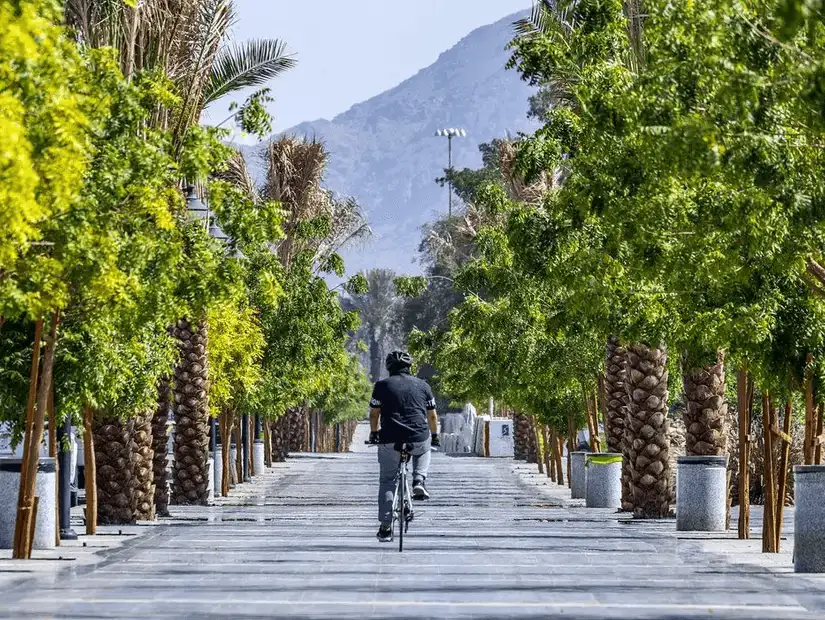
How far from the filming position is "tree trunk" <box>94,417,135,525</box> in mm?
24984

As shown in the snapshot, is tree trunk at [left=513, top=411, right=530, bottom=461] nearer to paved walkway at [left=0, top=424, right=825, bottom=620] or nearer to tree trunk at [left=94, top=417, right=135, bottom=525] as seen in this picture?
paved walkway at [left=0, top=424, right=825, bottom=620]

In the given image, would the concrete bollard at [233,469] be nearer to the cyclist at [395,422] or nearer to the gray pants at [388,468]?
the gray pants at [388,468]

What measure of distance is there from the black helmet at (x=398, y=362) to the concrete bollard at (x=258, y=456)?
3396cm

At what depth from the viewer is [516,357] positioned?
123ft

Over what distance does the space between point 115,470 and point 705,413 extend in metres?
8.30

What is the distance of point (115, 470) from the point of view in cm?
2505

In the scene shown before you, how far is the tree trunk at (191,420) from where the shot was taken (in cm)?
3334

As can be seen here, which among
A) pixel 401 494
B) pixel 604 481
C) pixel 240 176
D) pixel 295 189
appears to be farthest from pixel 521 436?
pixel 401 494

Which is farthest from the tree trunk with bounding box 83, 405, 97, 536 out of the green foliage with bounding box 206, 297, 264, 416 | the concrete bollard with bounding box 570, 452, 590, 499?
the concrete bollard with bounding box 570, 452, 590, 499

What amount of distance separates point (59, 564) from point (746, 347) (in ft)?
23.3

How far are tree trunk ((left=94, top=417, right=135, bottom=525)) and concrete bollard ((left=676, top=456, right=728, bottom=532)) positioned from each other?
7582 millimetres

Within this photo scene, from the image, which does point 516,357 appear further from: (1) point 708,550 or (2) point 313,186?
(1) point 708,550

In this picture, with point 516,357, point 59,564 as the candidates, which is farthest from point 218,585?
point 516,357

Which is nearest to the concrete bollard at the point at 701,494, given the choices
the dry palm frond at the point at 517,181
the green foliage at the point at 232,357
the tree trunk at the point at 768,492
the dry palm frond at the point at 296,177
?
the tree trunk at the point at 768,492
